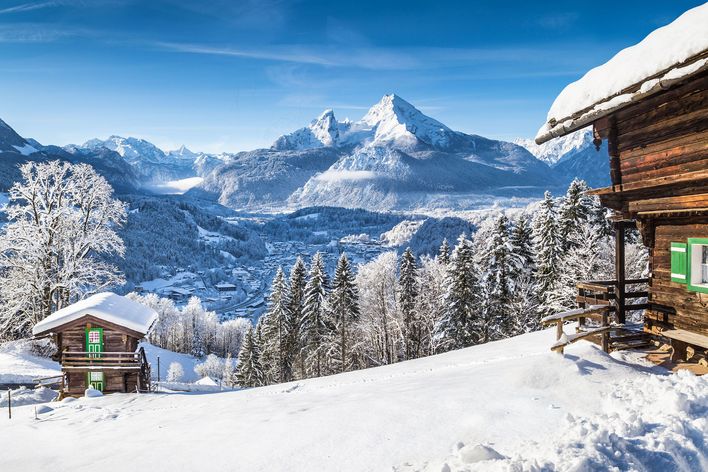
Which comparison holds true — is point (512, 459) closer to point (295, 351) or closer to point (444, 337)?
point (444, 337)

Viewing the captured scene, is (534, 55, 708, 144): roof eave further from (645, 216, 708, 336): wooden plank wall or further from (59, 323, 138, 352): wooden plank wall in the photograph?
(59, 323, 138, 352): wooden plank wall

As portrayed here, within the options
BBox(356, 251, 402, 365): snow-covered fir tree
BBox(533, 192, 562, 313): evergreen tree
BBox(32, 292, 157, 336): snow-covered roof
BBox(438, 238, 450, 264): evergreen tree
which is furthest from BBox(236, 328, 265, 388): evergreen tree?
BBox(533, 192, 562, 313): evergreen tree

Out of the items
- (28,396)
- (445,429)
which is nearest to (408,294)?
(28,396)

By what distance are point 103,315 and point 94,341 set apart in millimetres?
1560

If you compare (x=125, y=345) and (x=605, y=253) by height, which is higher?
(x=605, y=253)

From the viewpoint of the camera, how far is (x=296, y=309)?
41.7 m

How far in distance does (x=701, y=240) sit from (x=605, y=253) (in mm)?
20848

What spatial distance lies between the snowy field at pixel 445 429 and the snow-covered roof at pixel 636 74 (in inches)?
222

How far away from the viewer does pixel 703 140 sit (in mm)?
8984

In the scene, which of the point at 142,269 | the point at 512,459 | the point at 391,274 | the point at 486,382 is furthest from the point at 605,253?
the point at 142,269

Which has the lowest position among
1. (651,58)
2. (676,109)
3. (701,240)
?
(701,240)

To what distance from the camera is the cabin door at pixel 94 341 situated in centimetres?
1953

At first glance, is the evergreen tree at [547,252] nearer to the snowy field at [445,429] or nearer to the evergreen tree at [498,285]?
the evergreen tree at [498,285]

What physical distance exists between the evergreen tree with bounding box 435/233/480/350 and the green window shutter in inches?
857
